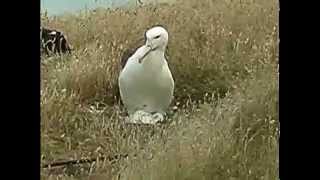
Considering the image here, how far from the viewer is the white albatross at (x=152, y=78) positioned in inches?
29.5

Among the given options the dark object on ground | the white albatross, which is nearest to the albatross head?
the white albatross

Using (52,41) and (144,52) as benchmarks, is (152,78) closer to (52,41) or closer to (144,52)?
(144,52)

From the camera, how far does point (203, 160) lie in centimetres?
70

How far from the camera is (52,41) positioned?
0.67 meters

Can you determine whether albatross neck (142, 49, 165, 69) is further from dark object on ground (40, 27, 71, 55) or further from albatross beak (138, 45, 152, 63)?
dark object on ground (40, 27, 71, 55)

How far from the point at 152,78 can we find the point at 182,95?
0.09 m

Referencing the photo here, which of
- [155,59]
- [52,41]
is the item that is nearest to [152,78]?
[155,59]

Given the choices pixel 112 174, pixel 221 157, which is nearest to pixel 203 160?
pixel 221 157

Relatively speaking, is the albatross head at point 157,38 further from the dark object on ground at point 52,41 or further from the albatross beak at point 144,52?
the dark object on ground at point 52,41

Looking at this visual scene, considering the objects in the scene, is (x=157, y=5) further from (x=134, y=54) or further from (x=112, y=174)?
(x=112, y=174)

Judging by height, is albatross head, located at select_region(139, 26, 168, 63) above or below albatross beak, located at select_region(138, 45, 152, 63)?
above

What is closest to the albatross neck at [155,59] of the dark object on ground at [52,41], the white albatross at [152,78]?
the white albatross at [152,78]

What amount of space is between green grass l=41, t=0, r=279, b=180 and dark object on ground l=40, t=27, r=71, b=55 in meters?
0.01

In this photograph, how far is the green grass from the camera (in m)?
0.68
